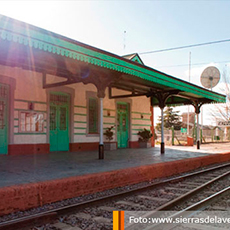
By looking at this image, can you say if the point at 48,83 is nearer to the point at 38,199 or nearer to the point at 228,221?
the point at 38,199

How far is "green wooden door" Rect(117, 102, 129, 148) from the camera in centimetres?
1561

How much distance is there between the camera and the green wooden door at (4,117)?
9992mm

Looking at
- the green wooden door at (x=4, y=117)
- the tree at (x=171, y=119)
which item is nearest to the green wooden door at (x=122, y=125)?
the green wooden door at (x=4, y=117)

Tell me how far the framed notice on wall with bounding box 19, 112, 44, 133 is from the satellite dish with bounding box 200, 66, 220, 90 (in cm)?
1515

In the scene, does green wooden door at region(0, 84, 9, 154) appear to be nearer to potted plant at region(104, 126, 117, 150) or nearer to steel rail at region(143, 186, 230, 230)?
Answer: potted plant at region(104, 126, 117, 150)

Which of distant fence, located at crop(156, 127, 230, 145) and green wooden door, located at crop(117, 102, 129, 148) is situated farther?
distant fence, located at crop(156, 127, 230, 145)

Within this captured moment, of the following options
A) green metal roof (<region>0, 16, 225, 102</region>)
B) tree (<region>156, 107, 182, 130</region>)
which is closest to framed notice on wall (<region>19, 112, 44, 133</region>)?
green metal roof (<region>0, 16, 225, 102</region>)

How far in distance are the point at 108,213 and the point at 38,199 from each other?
1.43m

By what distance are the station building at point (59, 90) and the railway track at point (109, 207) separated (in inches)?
138

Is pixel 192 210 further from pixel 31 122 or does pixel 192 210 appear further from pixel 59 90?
pixel 59 90

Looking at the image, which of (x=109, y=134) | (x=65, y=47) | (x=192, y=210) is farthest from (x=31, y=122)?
(x=192, y=210)

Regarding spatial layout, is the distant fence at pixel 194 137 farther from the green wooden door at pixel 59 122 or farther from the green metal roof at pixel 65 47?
the green metal roof at pixel 65 47

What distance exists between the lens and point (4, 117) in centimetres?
1010

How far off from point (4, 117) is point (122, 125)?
24.4ft
